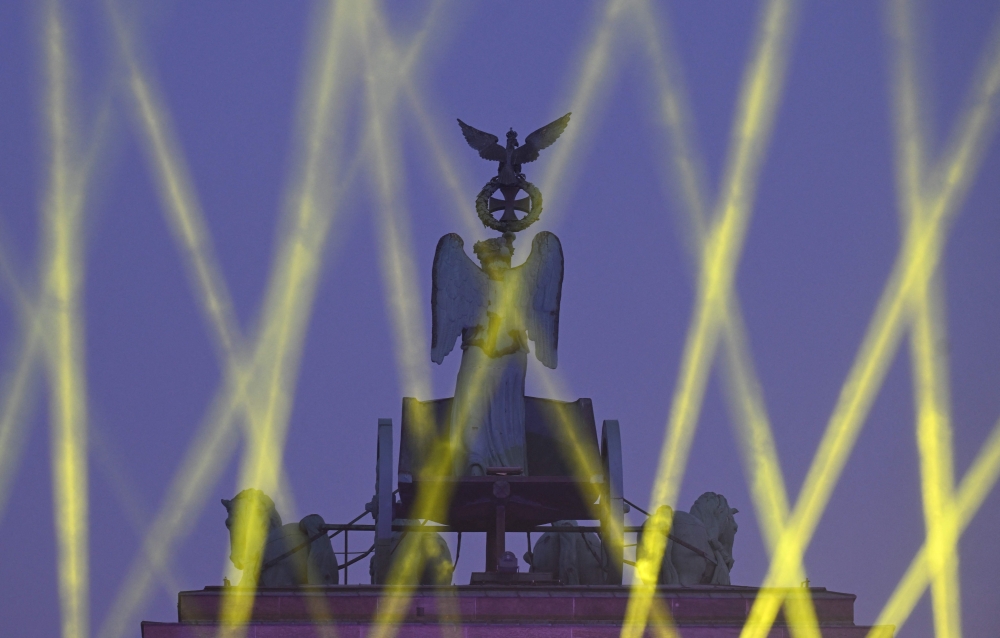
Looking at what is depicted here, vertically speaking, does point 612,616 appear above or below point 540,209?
below

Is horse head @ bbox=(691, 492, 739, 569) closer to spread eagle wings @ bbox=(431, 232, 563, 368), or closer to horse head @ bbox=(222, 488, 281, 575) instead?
spread eagle wings @ bbox=(431, 232, 563, 368)

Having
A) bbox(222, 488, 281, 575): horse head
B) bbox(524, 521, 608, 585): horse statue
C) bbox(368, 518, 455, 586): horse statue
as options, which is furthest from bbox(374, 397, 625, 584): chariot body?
bbox(222, 488, 281, 575): horse head

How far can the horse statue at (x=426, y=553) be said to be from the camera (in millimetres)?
29969

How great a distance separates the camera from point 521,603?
2612 centimetres

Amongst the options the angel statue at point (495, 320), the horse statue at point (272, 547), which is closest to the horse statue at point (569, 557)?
Result: the angel statue at point (495, 320)

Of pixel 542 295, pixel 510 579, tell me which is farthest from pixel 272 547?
pixel 542 295

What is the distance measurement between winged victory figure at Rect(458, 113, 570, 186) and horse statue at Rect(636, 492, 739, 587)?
397cm

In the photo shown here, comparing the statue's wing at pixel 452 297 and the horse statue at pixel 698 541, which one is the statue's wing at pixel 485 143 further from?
the horse statue at pixel 698 541

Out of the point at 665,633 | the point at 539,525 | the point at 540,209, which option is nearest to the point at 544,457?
the point at 539,525

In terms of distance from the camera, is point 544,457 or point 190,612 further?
point 544,457

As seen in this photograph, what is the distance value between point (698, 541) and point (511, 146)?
4691mm

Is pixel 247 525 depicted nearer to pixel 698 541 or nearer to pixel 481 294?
pixel 481 294

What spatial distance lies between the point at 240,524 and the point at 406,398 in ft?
7.38

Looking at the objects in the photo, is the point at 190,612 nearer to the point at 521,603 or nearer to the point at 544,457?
the point at 521,603
